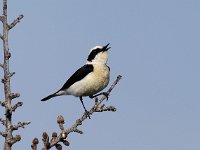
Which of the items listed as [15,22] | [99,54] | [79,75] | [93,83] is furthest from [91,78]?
[15,22]

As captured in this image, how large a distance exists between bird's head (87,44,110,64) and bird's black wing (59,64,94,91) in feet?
1.00

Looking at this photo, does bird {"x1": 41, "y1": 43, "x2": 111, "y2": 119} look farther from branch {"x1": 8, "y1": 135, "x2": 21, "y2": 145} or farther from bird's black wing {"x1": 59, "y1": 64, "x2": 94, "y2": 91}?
branch {"x1": 8, "y1": 135, "x2": 21, "y2": 145}

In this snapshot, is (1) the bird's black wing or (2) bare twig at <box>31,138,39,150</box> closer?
(2) bare twig at <box>31,138,39,150</box>

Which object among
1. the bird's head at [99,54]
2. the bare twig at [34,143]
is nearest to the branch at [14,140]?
the bare twig at [34,143]

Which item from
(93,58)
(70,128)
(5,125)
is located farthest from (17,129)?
(93,58)

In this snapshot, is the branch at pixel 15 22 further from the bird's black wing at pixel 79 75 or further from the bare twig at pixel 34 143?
the bird's black wing at pixel 79 75

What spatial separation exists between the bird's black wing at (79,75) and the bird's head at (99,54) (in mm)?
304

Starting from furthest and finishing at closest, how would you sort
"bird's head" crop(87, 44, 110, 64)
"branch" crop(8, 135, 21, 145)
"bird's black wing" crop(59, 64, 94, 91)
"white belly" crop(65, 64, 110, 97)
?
1. "bird's head" crop(87, 44, 110, 64)
2. "bird's black wing" crop(59, 64, 94, 91)
3. "white belly" crop(65, 64, 110, 97)
4. "branch" crop(8, 135, 21, 145)

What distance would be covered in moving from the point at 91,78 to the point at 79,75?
523 millimetres

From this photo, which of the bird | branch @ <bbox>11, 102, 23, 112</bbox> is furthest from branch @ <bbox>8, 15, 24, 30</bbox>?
the bird

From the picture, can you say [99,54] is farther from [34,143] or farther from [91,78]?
[34,143]

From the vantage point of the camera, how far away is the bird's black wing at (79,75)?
10828 millimetres

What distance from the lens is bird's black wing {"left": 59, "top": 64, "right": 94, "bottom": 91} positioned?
10.8 metres

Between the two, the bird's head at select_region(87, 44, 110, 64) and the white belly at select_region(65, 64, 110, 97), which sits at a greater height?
the bird's head at select_region(87, 44, 110, 64)
